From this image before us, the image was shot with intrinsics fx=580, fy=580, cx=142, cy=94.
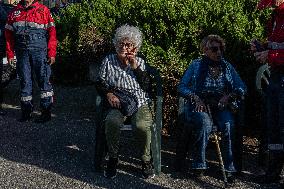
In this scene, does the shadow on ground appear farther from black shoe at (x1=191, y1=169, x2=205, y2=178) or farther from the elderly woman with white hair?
black shoe at (x1=191, y1=169, x2=205, y2=178)

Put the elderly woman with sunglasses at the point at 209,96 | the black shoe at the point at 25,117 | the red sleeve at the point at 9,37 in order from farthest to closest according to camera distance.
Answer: the black shoe at the point at 25,117
the red sleeve at the point at 9,37
the elderly woman with sunglasses at the point at 209,96

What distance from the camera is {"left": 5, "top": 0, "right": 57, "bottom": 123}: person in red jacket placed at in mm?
7016

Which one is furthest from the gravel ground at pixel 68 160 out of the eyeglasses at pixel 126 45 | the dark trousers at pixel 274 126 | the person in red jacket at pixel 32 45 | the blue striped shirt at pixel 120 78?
the eyeglasses at pixel 126 45

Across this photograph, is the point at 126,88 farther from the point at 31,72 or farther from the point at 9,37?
the point at 9,37

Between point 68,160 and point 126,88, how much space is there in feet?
3.12

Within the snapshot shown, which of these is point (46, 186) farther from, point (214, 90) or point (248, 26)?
point (248, 26)

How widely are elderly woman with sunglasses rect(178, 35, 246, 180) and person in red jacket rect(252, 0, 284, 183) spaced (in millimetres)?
310

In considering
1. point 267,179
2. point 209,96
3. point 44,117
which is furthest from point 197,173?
point 44,117

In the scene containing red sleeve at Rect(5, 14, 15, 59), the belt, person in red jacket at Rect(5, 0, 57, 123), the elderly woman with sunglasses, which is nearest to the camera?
the belt

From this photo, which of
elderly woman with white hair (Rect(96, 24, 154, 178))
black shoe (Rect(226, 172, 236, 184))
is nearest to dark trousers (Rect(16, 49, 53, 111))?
elderly woman with white hair (Rect(96, 24, 154, 178))

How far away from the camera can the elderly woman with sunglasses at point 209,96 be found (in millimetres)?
5227

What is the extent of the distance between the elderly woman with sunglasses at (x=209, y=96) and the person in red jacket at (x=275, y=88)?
0.31m

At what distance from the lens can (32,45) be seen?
7023mm

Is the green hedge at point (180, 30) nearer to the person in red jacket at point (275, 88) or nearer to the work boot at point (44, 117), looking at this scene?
the person in red jacket at point (275, 88)
